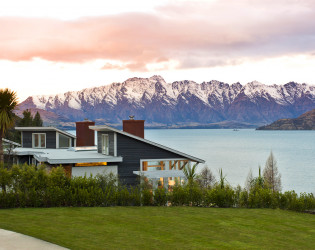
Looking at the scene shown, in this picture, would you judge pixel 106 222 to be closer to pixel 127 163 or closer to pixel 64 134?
pixel 127 163

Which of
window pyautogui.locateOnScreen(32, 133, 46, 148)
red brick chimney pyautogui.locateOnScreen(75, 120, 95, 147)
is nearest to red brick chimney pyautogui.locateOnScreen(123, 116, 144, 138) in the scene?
red brick chimney pyautogui.locateOnScreen(75, 120, 95, 147)

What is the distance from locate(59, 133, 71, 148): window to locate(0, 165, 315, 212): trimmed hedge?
68.8 ft

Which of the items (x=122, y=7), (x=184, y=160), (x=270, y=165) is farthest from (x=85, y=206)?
(x=270, y=165)

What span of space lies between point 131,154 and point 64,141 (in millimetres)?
15299

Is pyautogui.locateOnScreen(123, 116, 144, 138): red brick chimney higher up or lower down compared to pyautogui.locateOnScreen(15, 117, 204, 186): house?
higher up

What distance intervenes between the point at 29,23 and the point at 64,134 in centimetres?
1297

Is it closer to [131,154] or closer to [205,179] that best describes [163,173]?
[131,154]

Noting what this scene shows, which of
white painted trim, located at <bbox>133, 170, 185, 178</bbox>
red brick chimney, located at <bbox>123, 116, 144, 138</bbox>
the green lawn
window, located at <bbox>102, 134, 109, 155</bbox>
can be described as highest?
red brick chimney, located at <bbox>123, 116, 144, 138</bbox>

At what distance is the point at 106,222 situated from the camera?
13.1m

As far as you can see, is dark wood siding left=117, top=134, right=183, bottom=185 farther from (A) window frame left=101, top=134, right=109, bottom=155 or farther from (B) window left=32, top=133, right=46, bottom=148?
(B) window left=32, top=133, right=46, bottom=148

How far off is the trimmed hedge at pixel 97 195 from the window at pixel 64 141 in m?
21.0

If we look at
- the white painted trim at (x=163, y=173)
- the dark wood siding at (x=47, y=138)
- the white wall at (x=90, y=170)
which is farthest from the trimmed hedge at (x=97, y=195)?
the dark wood siding at (x=47, y=138)

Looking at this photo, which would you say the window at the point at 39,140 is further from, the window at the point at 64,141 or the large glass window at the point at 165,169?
the large glass window at the point at 165,169

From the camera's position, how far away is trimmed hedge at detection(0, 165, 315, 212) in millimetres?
15867
